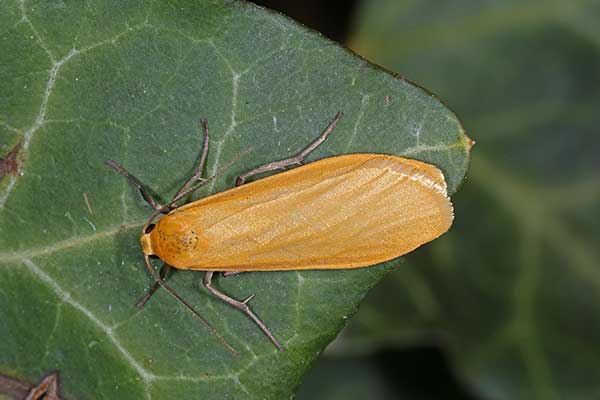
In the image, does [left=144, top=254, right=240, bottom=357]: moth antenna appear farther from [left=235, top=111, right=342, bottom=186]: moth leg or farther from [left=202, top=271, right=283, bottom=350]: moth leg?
[left=235, top=111, right=342, bottom=186]: moth leg

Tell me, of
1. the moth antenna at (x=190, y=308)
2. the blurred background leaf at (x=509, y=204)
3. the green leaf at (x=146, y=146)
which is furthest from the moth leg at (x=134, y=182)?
the blurred background leaf at (x=509, y=204)

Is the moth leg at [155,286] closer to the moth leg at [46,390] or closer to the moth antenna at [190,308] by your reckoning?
the moth antenna at [190,308]

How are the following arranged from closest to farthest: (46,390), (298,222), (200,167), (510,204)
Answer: (46,390) → (200,167) → (298,222) → (510,204)

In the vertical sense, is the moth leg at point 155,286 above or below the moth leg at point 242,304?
above

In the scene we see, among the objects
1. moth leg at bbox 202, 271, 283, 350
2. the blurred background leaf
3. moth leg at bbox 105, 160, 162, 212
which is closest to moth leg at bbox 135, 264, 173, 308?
moth leg at bbox 202, 271, 283, 350

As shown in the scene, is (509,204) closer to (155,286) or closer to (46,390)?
(155,286)

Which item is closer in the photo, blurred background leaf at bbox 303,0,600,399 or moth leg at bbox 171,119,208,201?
moth leg at bbox 171,119,208,201

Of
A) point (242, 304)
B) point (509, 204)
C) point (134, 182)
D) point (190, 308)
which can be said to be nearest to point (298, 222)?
point (242, 304)
